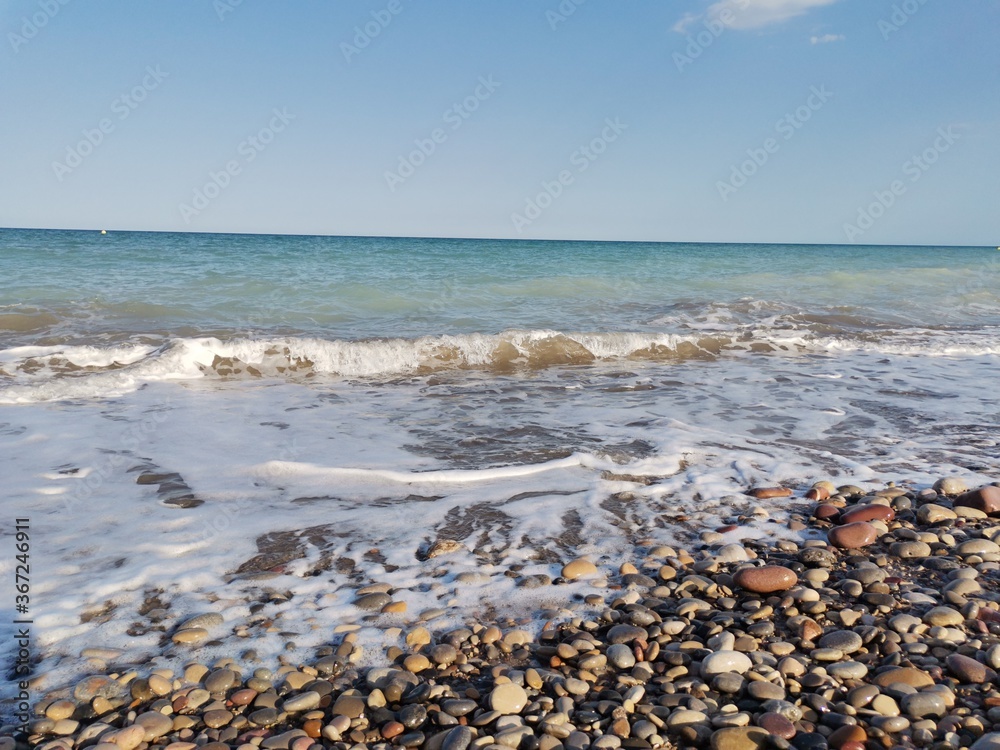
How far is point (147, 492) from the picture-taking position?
13.2 feet

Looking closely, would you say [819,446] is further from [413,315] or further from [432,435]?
[413,315]

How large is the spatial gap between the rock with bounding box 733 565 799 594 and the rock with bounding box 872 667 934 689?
1.94 ft

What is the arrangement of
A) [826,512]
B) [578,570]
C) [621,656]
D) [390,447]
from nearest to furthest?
1. [621,656]
2. [578,570]
3. [826,512]
4. [390,447]

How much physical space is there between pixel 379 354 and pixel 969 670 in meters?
7.21

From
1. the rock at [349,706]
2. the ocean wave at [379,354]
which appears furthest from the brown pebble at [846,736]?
the ocean wave at [379,354]

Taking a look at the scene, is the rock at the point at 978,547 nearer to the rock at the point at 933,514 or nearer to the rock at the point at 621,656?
the rock at the point at 933,514

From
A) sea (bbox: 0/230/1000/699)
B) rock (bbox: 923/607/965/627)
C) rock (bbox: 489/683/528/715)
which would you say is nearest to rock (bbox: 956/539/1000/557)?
rock (bbox: 923/607/965/627)

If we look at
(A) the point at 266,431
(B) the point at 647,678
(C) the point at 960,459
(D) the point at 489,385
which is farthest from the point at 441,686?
(D) the point at 489,385

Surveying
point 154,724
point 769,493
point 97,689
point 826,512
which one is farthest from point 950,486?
point 97,689

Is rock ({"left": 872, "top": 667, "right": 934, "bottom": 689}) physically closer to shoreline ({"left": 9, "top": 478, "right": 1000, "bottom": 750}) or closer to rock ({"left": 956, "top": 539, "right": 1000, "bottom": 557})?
shoreline ({"left": 9, "top": 478, "right": 1000, "bottom": 750})

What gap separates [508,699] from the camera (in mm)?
2082

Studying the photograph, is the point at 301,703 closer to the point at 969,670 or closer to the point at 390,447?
the point at 969,670

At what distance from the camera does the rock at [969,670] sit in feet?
7.12

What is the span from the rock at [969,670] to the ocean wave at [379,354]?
634 centimetres
